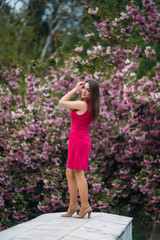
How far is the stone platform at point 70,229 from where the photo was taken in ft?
10.6

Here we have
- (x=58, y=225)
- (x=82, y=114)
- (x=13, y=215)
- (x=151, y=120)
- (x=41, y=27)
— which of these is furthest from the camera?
(x=41, y=27)

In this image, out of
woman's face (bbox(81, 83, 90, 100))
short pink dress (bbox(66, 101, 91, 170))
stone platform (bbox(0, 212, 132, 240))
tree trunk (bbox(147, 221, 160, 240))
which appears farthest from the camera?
tree trunk (bbox(147, 221, 160, 240))

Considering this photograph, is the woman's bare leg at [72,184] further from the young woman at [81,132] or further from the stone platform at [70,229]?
the stone platform at [70,229]

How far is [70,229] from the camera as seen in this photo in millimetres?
3512

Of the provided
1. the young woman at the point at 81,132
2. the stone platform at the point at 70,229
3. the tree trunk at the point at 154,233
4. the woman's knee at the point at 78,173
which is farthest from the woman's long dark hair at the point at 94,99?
the tree trunk at the point at 154,233

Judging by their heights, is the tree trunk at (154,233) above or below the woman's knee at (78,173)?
below

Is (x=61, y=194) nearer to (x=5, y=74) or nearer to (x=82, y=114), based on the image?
(x=82, y=114)

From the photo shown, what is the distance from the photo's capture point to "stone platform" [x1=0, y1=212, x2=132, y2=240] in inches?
127

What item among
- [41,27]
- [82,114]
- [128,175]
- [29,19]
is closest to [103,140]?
[128,175]

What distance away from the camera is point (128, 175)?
6.19 meters

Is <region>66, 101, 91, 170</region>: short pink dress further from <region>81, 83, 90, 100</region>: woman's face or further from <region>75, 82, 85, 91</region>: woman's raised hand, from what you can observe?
<region>75, 82, 85, 91</region>: woman's raised hand

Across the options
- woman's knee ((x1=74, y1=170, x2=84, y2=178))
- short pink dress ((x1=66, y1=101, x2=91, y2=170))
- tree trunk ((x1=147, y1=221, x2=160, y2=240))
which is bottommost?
tree trunk ((x1=147, y1=221, x2=160, y2=240))

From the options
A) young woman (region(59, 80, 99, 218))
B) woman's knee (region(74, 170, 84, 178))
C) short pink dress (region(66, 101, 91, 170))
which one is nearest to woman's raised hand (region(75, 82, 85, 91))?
young woman (region(59, 80, 99, 218))

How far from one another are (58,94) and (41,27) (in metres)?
13.3
